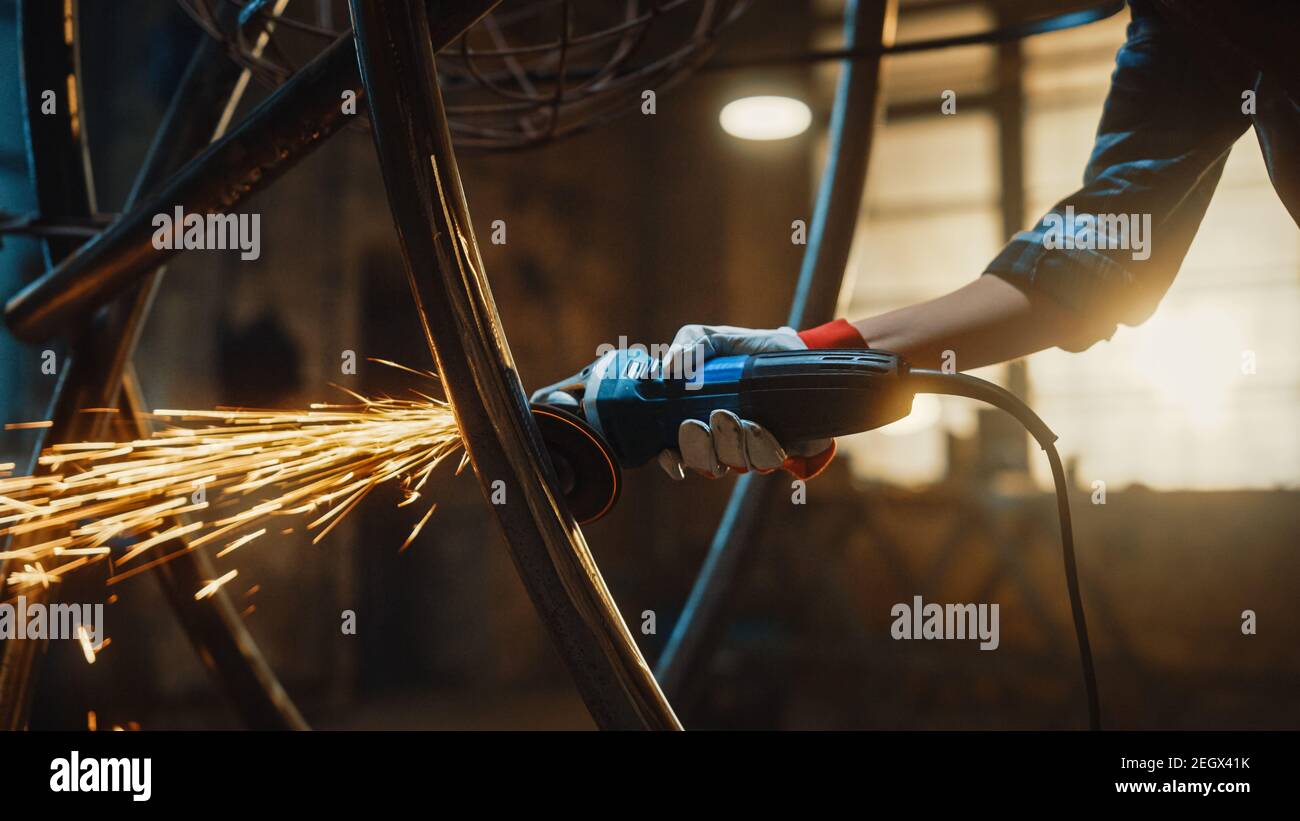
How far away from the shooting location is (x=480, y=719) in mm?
3379

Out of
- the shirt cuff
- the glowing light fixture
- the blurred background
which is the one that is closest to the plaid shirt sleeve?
the shirt cuff

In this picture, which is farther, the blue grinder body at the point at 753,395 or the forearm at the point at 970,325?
the forearm at the point at 970,325

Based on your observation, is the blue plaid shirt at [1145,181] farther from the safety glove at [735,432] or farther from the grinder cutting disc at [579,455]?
the grinder cutting disc at [579,455]

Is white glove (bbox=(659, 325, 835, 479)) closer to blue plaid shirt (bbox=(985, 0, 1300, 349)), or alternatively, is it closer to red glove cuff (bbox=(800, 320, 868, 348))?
red glove cuff (bbox=(800, 320, 868, 348))

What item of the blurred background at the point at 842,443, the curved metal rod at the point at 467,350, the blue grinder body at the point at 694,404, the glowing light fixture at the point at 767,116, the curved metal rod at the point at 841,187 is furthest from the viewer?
the blurred background at the point at 842,443

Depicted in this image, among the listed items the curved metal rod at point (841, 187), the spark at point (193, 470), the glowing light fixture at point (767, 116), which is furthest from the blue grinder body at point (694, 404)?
the glowing light fixture at point (767, 116)

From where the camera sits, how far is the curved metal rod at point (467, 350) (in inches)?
13.3

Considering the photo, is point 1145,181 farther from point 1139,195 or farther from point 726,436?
point 726,436

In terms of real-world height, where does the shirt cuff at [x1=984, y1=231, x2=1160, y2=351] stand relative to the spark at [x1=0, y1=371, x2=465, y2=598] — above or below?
above

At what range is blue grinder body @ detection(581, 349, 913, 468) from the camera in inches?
17.3

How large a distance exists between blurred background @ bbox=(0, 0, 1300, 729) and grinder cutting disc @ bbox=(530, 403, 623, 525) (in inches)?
89.1

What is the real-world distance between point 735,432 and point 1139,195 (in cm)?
31

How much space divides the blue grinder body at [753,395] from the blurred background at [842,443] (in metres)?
2.25
